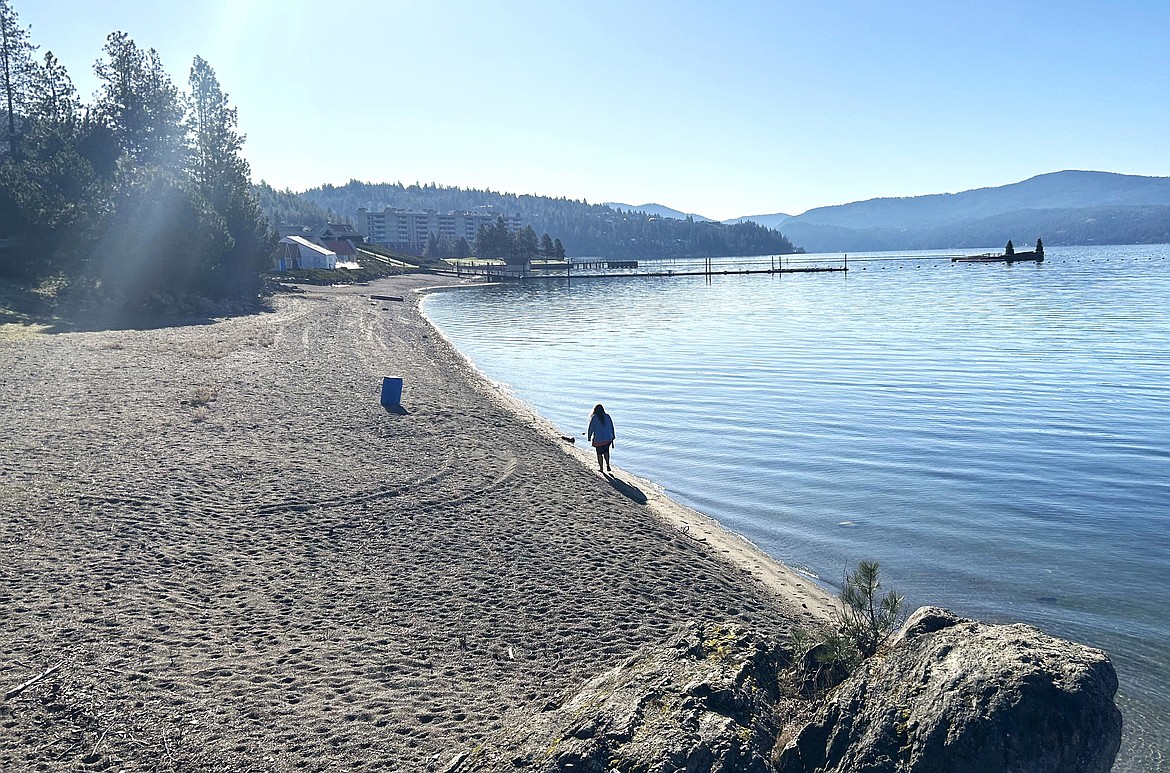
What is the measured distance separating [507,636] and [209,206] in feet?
167

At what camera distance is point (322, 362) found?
29.1m

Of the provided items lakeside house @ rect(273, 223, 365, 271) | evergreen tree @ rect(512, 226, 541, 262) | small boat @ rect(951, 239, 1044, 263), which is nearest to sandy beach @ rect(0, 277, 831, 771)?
lakeside house @ rect(273, 223, 365, 271)

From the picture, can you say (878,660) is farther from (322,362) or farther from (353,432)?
(322,362)

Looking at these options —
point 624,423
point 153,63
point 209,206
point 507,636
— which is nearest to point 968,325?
point 624,423

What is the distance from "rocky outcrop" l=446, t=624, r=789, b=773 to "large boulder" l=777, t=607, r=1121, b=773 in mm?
398

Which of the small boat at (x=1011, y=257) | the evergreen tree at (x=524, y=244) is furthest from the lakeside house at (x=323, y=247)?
the small boat at (x=1011, y=257)

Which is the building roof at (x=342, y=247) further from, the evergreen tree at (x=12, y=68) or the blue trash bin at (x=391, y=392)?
the blue trash bin at (x=391, y=392)

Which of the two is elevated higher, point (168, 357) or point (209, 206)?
point (209, 206)

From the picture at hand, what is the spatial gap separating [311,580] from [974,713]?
8.21 meters

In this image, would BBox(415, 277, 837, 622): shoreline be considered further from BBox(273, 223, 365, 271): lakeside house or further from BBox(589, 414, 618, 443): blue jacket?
BBox(273, 223, 365, 271): lakeside house

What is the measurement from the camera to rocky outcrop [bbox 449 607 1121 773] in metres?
4.32

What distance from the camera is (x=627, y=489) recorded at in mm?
15781

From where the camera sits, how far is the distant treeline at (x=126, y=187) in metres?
42.6

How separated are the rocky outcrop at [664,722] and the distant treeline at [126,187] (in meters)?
44.4
